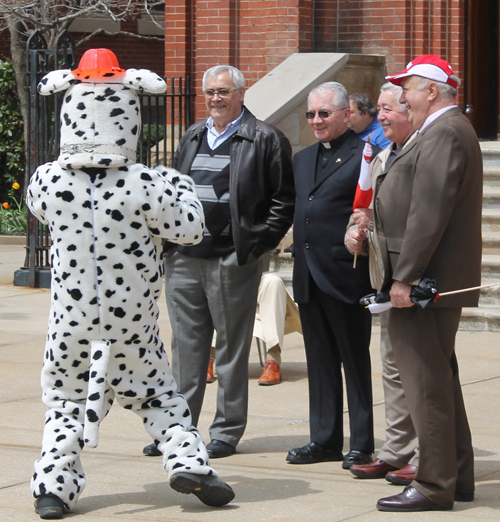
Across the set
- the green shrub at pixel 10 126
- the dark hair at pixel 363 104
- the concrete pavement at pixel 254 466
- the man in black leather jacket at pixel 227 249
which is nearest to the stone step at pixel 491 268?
the concrete pavement at pixel 254 466

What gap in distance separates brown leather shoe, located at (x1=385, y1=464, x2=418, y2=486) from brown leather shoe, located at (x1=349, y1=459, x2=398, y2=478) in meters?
0.13

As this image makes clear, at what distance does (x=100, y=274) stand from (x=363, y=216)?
1357 mm

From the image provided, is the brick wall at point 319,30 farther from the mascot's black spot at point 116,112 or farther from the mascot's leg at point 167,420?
the mascot's leg at point 167,420

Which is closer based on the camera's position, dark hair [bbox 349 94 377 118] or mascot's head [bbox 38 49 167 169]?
mascot's head [bbox 38 49 167 169]

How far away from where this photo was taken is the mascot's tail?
14.3 feet

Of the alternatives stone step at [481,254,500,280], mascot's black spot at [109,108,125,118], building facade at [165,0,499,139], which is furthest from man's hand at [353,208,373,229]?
building facade at [165,0,499,139]

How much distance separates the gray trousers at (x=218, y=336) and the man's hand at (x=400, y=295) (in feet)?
4.34

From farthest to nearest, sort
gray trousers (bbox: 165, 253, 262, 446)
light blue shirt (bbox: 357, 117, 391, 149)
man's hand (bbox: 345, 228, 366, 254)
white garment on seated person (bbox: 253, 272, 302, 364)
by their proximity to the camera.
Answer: white garment on seated person (bbox: 253, 272, 302, 364), light blue shirt (bbox: 357, 117, 391, 149), gray trousers (bbox: 165, 253, 262, 446), man's hand (bbox: 345, 228, 366, 254)

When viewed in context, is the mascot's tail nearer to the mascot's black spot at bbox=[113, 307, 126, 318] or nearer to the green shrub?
the mascot's black spot at bbox=[113, 307, 126, 318]

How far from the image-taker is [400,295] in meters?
4.45

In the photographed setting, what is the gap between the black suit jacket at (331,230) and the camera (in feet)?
17.6

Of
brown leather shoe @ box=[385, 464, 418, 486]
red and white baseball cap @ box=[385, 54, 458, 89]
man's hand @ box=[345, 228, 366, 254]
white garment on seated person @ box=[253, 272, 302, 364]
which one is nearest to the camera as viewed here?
red and white baseball cap @ box=[385, 54, 458, 89]

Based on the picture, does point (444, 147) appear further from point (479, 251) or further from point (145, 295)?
point (145, 295)

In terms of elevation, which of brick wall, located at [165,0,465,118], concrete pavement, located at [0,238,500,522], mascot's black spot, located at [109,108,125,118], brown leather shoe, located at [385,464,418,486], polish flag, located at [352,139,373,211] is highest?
brick wall, located at [165,0,465,118]
